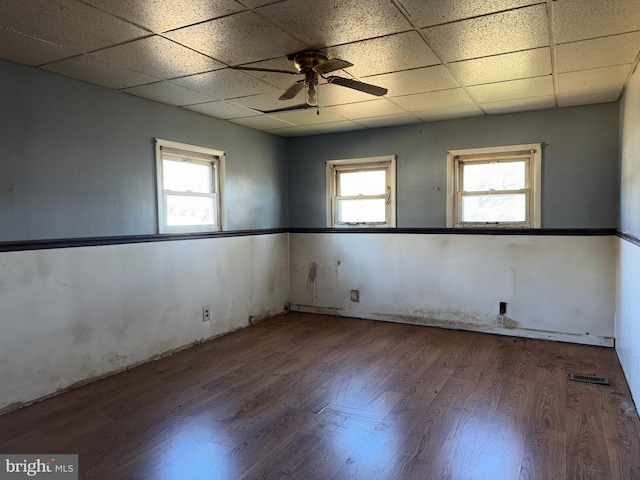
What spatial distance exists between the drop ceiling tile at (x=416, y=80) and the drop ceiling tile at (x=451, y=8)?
0.75 m

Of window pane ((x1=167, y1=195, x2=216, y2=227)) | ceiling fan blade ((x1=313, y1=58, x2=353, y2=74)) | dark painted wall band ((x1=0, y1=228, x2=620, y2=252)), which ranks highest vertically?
ceiling fan blade ((x1=313, y1=58, x2=353, y2=74))

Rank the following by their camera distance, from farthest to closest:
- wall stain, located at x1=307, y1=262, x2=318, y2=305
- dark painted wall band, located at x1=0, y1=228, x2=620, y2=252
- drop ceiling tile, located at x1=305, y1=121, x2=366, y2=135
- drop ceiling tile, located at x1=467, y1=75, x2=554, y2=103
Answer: wall stain, located at x1=307, y1=262, x2=318, y2=305
drop ceiling tile, located at x1=305, y1=121, x2=366, y2=135
drop ceiling tile, located at x1=467, y1=75, x2=554, y2=103
dark painted wall band, located at x1=0, y1=228, x2=620, y2=252

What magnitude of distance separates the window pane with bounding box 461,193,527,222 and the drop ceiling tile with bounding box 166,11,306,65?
280 centimetres

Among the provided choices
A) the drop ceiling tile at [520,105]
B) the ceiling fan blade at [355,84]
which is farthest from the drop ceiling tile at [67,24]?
the drop ceiling tile at [520,105]

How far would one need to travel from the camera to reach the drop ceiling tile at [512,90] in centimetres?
331

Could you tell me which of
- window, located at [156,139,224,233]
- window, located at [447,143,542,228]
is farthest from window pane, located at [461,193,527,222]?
window, located at [156,139,224,233]

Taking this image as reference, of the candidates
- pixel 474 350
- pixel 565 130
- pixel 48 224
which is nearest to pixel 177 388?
pixel 48 224

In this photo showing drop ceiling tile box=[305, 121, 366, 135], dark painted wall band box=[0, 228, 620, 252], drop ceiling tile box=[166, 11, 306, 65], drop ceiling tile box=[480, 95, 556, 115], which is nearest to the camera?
drop ceiling tile box=[166, 11, 306, 65]

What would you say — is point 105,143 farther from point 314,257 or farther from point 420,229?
point 420,229

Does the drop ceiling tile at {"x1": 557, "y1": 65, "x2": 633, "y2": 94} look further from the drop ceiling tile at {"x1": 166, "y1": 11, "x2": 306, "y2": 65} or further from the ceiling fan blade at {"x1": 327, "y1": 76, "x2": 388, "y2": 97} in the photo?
the drop ceiling tile at {"x1": 166, "y1": 11, "x2": 306, "y2": 65}

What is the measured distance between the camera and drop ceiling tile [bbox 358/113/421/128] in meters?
4.42

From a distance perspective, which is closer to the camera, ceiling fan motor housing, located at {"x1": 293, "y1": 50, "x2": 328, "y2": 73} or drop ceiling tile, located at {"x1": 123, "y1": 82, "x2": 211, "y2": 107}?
ceiling fan motor housing, located at {"x1": 293, "y1": 50, "x2": 328, "y2": 73}

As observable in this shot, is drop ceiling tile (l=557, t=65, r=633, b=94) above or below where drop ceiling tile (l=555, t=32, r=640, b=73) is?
above

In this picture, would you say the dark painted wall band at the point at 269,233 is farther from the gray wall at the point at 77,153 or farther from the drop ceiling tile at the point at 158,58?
the drop ceiling tile at the point at 158,58
